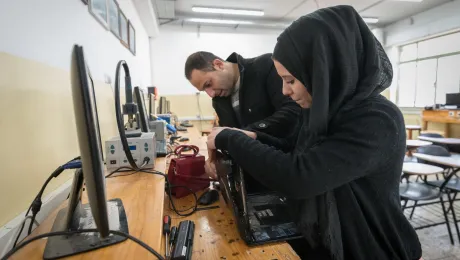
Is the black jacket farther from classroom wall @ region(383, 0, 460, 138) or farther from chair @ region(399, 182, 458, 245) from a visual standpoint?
classroom wall @ region(383, 0, 460, 138)

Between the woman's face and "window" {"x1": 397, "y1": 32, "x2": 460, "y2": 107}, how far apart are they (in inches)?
265

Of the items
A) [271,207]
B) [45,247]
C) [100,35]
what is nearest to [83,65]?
[45,247]

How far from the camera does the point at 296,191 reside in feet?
2.07

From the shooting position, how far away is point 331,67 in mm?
638

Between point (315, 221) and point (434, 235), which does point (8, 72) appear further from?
point (434, 235)

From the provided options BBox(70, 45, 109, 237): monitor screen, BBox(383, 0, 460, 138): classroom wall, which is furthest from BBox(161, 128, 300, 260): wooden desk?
BBox(383, 0, 460, 138): classroom wall

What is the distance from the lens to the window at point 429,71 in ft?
18.1

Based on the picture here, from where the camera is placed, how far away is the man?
1198 mm

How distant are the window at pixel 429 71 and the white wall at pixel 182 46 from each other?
145 inches

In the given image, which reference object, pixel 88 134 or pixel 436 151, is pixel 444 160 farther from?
pixel 88 134

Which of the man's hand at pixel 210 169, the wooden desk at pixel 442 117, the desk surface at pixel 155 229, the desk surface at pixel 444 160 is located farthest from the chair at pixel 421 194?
the wooden desk at pixel 442 117

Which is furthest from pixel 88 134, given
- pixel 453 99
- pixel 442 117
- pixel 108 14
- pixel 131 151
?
pixel 453 99

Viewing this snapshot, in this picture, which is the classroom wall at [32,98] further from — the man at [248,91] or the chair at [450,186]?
the chair at [450,186]

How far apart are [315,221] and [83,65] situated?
2.24 ft
